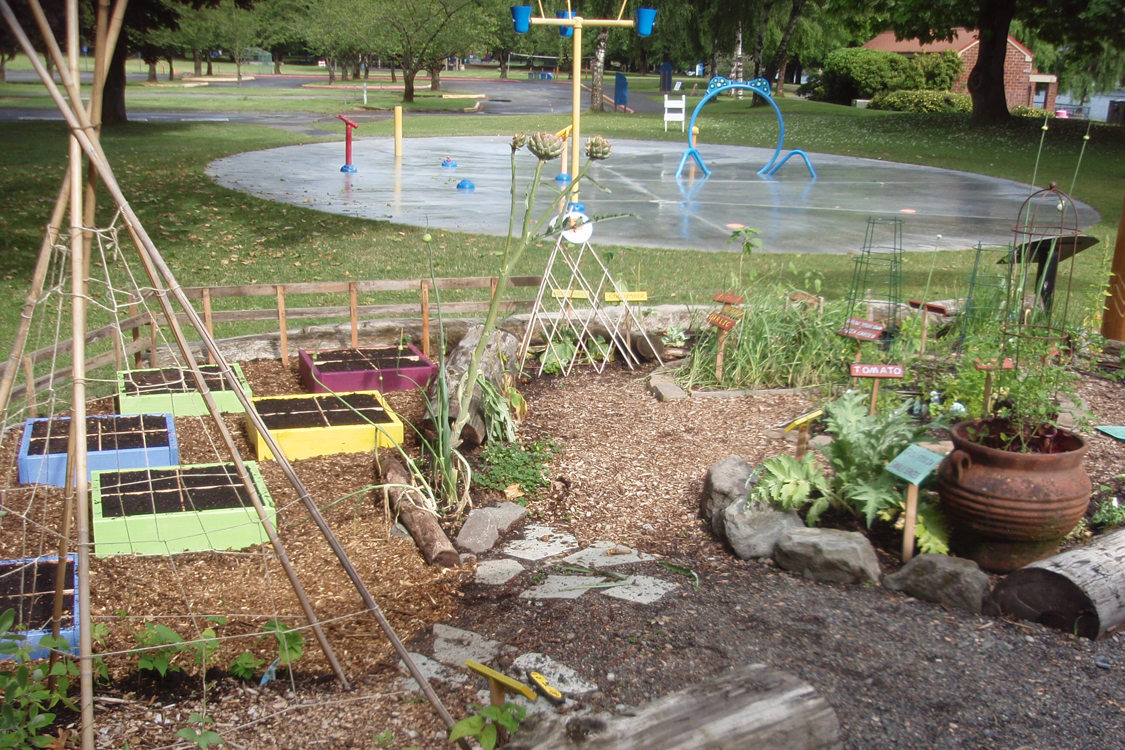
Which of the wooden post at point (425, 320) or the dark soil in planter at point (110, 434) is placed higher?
the wooden post at point (425, 320)

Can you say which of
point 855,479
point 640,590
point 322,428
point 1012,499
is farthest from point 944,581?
point 322,428

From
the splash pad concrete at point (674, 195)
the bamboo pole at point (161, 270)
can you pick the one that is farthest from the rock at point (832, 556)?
the splash pad concrete at point (674, 195)

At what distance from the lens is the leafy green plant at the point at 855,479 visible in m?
3.93

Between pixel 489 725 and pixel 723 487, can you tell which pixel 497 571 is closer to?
pixel 723 487

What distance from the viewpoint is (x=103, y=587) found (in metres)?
3.62

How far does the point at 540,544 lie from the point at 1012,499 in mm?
1889

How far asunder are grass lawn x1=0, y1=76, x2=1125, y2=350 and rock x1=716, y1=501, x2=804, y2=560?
8.94ft

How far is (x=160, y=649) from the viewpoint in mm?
3064

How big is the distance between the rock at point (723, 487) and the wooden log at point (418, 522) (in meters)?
1.11

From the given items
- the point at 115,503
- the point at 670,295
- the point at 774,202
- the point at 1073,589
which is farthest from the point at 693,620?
the point at 774,202

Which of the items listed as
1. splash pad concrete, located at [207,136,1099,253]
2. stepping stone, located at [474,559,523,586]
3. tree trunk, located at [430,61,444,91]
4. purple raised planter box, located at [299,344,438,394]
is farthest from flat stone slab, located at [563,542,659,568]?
tree trunk, located at [430,61,444,91]

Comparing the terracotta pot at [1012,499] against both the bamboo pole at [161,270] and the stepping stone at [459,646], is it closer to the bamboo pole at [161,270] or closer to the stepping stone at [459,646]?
the stepping stone at [459,646]

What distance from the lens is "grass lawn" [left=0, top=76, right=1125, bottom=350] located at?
8.95m

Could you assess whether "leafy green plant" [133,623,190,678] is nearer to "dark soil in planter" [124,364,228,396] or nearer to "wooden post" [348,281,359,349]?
"dark soil in planter" [124,364,228,396]
